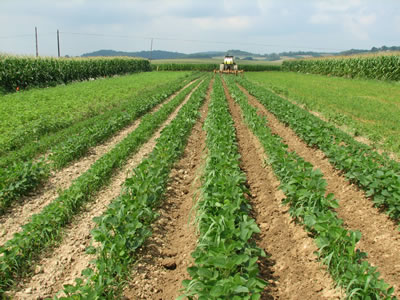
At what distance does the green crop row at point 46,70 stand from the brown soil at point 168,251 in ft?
60.1

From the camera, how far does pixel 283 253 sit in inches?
154

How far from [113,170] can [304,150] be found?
4.90 metres

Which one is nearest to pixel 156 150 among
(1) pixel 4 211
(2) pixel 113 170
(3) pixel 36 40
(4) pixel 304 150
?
(2) pixel 113 170

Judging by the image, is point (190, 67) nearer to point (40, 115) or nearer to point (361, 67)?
point (361, 67)

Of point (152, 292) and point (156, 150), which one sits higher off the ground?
point (156, 150)

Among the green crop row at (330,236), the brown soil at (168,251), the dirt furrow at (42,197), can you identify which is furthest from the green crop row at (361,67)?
the dirt furrow at (42,197)

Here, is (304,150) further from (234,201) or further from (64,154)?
(64,154)

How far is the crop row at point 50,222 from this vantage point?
135 inches

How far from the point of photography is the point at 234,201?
3842 millimetres

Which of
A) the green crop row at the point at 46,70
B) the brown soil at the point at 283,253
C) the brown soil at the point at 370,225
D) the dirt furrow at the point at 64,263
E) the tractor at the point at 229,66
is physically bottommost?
the dirt furrow at the point at 64,263

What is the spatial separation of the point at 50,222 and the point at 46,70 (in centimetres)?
2302

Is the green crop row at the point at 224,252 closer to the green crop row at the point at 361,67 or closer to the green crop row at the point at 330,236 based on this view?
the green crop row at the point at 330,236

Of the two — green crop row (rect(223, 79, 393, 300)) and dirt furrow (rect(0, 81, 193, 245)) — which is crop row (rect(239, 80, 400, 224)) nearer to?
green crop row (rect(223, 79, 393, 300))

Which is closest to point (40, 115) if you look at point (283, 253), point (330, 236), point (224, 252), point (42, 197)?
point (42, 197)
